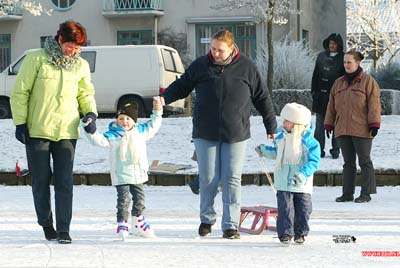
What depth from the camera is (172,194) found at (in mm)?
13227

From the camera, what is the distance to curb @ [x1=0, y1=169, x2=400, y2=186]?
13.9 m

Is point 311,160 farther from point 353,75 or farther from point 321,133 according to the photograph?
point 321,133

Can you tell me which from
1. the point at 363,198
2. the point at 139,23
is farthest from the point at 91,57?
the point at 363,198

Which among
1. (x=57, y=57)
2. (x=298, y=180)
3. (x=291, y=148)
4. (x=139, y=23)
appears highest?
Result: (x=139, y=23)

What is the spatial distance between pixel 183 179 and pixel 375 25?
48.1 metres

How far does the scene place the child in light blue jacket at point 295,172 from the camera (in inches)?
338

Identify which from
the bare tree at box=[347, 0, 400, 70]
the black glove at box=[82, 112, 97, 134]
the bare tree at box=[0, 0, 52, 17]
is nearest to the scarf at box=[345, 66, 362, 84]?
the black glove at box=[82, 112, 97, 134]

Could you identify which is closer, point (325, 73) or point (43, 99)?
point (43, 99)

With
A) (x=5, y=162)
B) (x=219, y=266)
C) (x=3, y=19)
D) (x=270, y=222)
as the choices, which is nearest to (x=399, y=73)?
(x=3, y=19)

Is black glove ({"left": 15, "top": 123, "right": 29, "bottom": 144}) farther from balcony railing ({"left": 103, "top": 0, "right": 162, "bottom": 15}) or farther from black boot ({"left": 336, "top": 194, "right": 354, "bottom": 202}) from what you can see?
balcony railing ({"left": 103, "top": 0, "right": 162, "bottom": 15})

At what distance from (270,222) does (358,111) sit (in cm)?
227

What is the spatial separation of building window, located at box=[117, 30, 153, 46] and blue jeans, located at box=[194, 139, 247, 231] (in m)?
27.7

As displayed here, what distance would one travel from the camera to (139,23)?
36781 mm

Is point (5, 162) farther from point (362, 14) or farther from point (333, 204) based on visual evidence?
point (362, 14)
